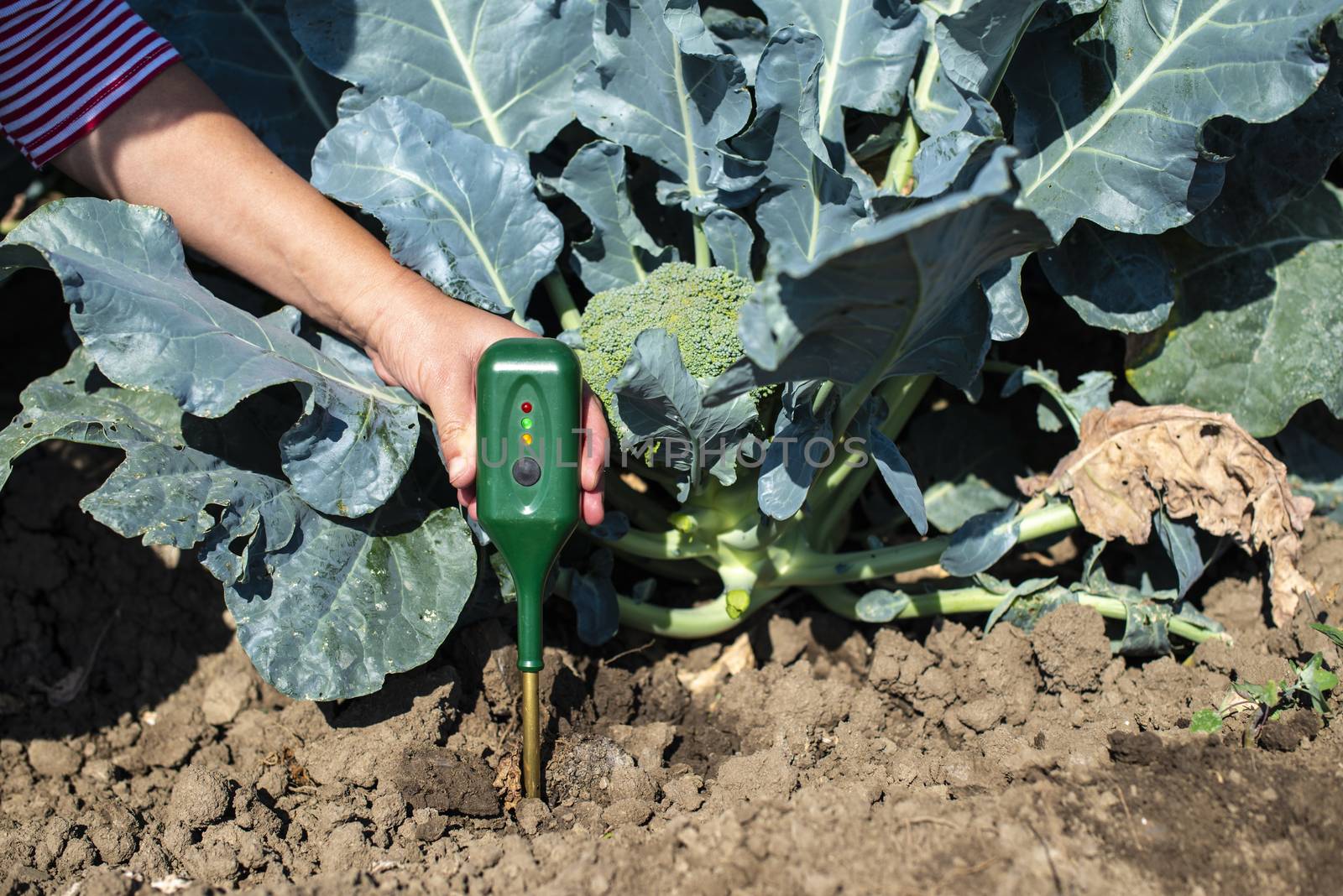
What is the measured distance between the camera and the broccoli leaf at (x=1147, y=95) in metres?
1.91

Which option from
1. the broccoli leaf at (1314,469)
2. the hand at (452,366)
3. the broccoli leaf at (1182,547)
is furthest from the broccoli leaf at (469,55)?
the broccoli leaf at (1314,469)

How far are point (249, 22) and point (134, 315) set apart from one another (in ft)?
3.15

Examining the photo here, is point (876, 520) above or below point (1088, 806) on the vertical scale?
below

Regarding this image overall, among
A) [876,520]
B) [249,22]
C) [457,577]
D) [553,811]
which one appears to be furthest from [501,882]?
[249,22]

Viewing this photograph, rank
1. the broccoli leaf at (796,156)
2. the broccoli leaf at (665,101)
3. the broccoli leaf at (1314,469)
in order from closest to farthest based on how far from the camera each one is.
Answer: the broccoli leaf at (796,156), the broccoli leaf at (665,101), the broccoli leaf at (1314,469)

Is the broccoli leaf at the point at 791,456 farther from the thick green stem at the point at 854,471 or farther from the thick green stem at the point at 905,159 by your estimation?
the thick green stem at the point at 905,159

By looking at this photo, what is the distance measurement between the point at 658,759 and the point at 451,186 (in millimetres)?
1263

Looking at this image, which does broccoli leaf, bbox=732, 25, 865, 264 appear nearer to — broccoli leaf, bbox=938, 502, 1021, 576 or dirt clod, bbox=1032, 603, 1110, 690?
broccoli leaf, bbox=938, 502, 1021, 576

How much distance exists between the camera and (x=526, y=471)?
71.4 inches

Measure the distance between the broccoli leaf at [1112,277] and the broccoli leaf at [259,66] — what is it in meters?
1.74

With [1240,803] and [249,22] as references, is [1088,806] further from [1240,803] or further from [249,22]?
[249,22]

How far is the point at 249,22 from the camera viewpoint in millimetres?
2465

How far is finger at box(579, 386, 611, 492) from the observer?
191 centimetres

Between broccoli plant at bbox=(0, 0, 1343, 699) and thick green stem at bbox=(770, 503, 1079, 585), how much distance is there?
0.01 meters
